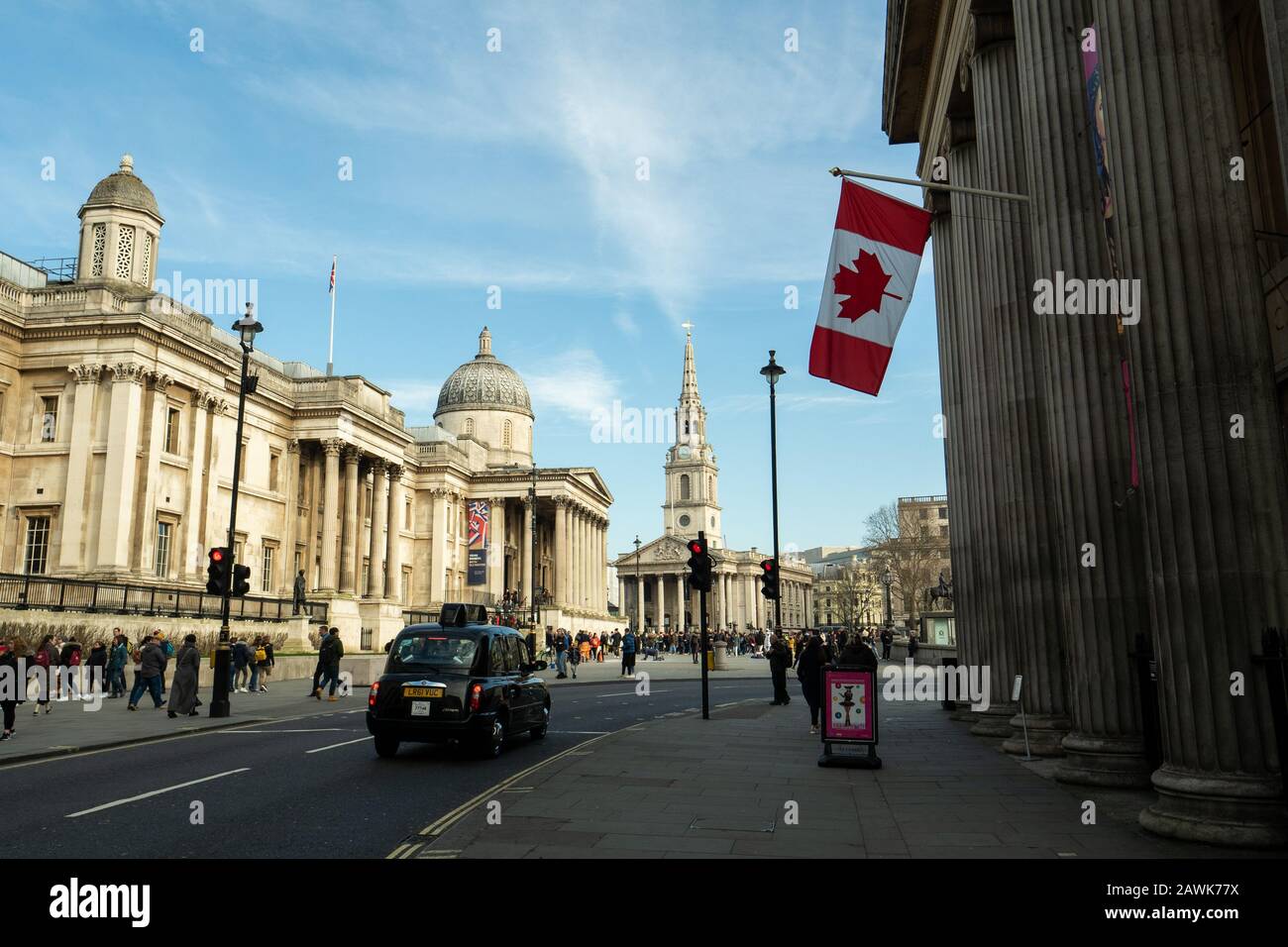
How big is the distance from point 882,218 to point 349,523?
47389mm

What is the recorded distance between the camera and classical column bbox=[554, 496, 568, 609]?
76.8m

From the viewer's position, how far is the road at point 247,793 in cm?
788

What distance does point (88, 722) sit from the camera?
61.8 feet

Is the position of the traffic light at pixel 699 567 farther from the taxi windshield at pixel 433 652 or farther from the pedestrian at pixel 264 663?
the pedestrian at pixel 264 663

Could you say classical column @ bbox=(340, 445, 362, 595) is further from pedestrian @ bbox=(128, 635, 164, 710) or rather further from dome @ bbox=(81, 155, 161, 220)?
pedestrian @ bbox=(128, 635, 164, 710)

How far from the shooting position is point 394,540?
201 ft

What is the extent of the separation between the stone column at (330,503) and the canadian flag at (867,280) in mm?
45335

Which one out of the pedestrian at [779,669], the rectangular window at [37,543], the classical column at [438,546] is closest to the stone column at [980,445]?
the pedestrian at [779,669]

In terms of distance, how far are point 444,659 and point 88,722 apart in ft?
32.1
